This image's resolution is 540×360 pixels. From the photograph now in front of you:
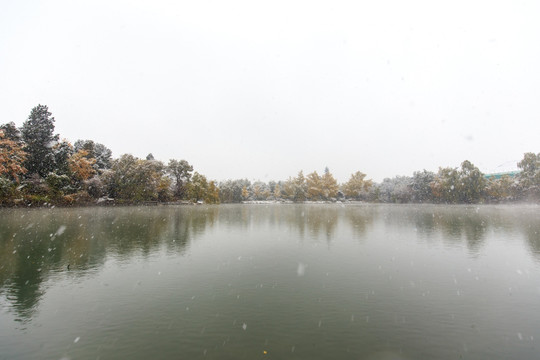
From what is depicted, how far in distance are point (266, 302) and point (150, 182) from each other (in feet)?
179

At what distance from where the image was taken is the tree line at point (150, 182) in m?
42.0

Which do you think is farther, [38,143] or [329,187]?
[329,187]

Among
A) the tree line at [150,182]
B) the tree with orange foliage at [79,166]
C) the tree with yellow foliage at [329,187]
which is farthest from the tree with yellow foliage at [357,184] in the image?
the tree with orange foliage at [79,166]

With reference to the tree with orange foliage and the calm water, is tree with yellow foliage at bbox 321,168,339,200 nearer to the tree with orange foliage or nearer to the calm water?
the tree with orange foliage

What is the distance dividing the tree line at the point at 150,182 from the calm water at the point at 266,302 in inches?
1358

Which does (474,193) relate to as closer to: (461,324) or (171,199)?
(171,199)

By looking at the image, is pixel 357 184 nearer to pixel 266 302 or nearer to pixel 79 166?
pixel 79 166

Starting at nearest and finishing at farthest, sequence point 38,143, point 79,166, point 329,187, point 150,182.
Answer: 1. point 38,143
2. point 79,166
3. point 150,182
4. point 329,187

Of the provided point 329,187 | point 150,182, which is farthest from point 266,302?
point 329,187

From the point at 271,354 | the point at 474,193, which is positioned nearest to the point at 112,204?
the point at 271,354

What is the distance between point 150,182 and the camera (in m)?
55.9

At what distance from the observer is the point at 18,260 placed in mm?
11242

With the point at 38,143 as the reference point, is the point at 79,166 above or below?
below

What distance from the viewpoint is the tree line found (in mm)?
42000
